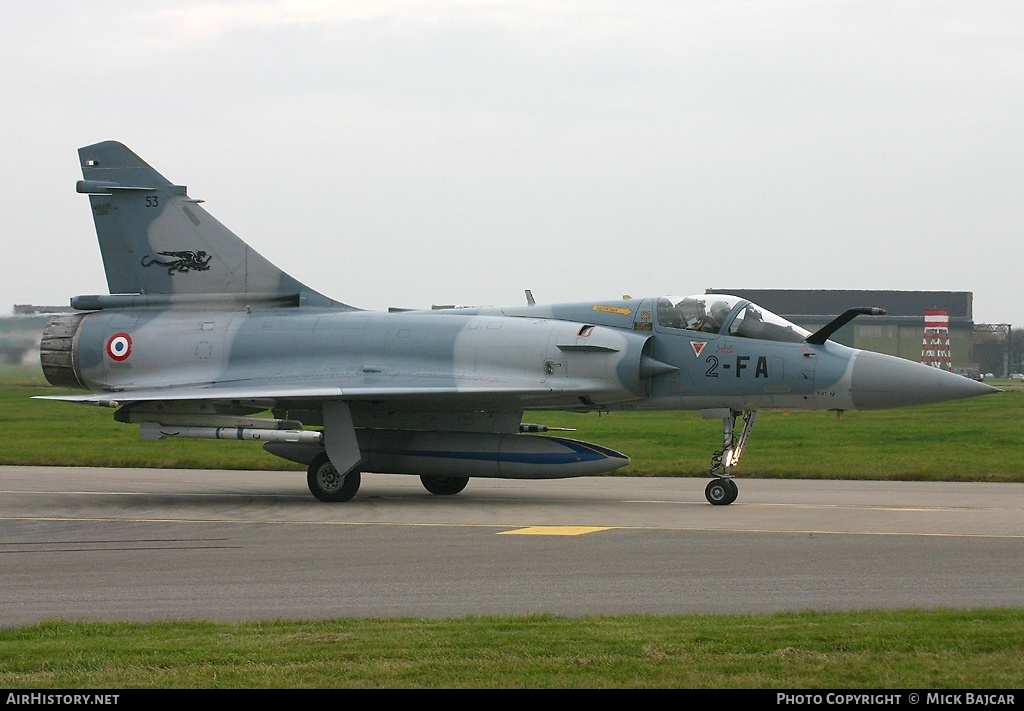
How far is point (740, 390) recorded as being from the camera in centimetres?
1593

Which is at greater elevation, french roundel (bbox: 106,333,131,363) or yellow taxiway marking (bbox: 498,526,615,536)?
french roundel (bbox: 106,333,131,363)

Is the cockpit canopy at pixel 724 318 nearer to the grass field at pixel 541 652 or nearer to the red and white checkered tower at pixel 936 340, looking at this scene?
the grass field at pixel 541 652

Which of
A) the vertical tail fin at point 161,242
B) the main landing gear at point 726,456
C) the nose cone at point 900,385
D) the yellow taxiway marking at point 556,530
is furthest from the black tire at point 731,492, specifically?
the vertical tail fin at point 161,242

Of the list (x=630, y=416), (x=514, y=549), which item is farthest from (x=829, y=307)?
(x=514, y=549)

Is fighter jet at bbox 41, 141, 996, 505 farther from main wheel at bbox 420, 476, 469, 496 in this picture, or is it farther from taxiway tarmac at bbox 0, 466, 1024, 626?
taxiway tarmac at bbox 0, 466, 1024, 626

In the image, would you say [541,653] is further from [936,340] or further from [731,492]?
[936,340]

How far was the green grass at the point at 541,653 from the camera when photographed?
6000 millimetres

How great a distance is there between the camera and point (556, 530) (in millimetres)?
13031

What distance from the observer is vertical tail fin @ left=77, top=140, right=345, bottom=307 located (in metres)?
18.7

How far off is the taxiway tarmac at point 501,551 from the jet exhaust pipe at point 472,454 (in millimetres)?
480

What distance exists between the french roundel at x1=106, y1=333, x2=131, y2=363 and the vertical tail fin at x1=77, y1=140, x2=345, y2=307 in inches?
37.3

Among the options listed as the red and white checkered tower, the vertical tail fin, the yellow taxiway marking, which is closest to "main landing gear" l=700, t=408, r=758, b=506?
the yellow taxiway marking

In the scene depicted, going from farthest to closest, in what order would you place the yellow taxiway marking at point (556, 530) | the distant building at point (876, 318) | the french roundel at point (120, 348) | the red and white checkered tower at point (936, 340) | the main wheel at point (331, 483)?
1. the distant building at point (876, 318)
2. the red and white checkered tower at point (936, 340)
3. the french roundel at point (120, 348)
4. the main wheel at point (331, 483)
5. the yellow taxiway marking at point (556, 530)

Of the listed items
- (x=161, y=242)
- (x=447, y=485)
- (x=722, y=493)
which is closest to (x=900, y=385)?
(x=722, y=493)
